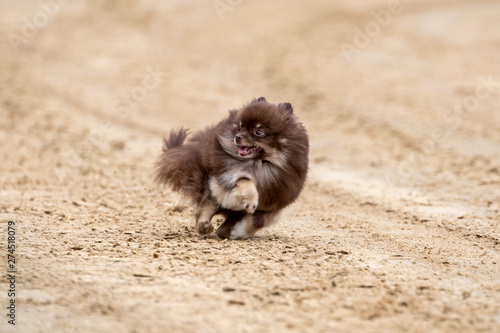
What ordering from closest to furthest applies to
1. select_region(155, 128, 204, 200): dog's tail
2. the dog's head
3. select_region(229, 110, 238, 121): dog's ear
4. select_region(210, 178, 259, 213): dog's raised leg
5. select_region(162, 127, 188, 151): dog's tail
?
1. select_region(210, 178, 259, 213): dog's raised leg
2. the dog's head
3. select_region(229, 110, 238, 121): dog's ear
4. select_region(155, 128, 204, 200): dog's tail
5. select_region(162, 127, 188, 151): dog's tail

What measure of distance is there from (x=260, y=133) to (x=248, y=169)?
14.4 inches

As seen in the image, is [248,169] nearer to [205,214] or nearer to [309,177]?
[205,214]

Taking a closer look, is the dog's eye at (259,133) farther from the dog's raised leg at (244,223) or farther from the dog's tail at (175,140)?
the dog's tail at (175,140)

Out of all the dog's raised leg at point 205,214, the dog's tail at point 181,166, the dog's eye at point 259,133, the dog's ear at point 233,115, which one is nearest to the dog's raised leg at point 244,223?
the dog's raised leg at point 205,214

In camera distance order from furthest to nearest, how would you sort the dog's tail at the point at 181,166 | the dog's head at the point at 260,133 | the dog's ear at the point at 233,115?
the dog's tail at the point at 181,166, the dog's ear at the point at 233,115, the dog's head at the point at 260,133

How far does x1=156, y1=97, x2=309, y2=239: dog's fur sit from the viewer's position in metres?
6.25

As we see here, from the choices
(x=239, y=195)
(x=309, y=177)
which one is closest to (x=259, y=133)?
(x=239, y=195)

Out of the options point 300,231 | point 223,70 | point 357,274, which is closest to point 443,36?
point 223,70

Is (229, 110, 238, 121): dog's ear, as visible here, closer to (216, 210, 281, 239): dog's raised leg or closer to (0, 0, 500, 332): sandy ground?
(216, 210, 281, 239): dog's raised leg

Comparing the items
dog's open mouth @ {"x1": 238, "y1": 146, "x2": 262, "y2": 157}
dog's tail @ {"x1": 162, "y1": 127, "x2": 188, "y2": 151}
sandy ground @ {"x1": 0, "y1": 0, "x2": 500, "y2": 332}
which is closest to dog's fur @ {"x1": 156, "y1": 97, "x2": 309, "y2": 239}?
dog's open mouth @ {"x1": 238, "y1": 146, "x2": 262, "y2": 157}

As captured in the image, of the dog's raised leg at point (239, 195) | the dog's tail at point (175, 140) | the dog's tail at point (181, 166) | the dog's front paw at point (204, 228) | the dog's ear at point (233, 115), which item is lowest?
the dog's front paw at point (204, 228)

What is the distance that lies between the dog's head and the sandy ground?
0.90 meters

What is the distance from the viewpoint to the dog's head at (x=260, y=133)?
246 inches

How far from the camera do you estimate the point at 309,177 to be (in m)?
10.8
